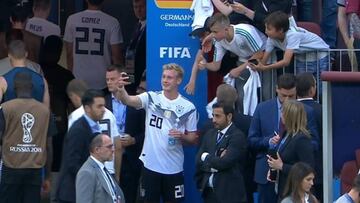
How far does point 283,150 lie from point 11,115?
8.98ft

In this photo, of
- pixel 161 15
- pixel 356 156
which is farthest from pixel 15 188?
pixel 356 156

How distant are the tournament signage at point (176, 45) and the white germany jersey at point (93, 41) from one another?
4.50 feet

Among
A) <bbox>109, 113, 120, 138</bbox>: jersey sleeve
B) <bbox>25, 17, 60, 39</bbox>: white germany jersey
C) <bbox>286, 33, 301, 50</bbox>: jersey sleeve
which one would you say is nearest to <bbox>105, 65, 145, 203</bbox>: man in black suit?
<bbox>109, 113, 120, 138</bbox>: jersey sleeve

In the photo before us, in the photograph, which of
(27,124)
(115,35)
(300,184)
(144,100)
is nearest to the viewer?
(300,184)

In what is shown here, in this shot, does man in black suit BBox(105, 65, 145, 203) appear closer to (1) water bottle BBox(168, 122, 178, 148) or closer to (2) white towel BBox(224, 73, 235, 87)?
(1) water bottle BBox(168, 122, 178, 148)

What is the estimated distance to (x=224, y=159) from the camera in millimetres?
11875

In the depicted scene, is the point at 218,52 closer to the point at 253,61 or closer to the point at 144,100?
the point at 253,61

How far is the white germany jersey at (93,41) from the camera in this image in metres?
14.7

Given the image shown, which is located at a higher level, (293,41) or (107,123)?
(293,41)

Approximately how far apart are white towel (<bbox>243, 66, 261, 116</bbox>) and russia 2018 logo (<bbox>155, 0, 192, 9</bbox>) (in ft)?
3.90

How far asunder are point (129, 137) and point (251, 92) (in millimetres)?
1363

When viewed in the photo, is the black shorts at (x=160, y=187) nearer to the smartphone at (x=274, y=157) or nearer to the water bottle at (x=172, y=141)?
the water bottle at (x=172, y=141)

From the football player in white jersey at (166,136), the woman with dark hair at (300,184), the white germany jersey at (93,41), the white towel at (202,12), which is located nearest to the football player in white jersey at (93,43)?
the white germany jersey at (93,41)

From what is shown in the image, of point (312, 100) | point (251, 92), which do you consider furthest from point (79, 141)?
point (312, 100)
